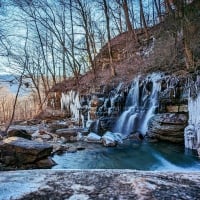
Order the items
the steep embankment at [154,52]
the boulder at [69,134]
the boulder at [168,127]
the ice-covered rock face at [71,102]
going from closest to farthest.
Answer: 1. the boulder at [168,127]
2. the steep embankment at [154,52]
3. the boulder at [69,134]
4. the ice-covered rock face at [71,102]

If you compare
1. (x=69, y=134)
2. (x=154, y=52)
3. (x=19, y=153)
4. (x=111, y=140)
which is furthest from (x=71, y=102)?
(x=19, y=153)

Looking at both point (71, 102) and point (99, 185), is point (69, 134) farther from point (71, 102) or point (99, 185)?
point (99, 185)

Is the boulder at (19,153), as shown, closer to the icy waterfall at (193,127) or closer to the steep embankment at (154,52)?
the icy waterfall at (193,127)

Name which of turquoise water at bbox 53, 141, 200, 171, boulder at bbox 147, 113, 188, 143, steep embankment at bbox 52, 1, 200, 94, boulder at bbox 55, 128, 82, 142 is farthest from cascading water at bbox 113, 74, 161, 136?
boulder at bbox 55, 128, 82, 142

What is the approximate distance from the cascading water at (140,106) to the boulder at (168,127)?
53 centimetres

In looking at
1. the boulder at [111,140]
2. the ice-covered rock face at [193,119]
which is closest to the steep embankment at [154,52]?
the ice-covered rock face at [193,119]

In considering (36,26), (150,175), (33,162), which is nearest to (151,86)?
(33,162)

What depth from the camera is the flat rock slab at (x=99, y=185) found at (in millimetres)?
2609

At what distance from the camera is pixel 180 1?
28.0 ft

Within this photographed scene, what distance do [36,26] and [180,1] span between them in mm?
13073

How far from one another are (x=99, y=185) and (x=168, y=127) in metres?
6.10

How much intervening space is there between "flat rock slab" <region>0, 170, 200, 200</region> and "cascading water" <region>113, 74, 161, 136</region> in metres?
6.51

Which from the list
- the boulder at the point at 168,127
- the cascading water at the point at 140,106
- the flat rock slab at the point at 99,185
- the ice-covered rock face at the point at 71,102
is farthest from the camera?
the ice-covered rock face at the point at 71,102

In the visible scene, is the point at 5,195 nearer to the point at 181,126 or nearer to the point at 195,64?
the point at 181,126
